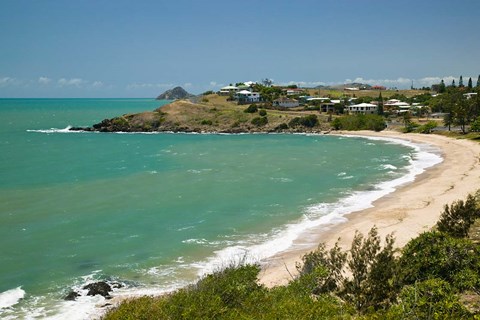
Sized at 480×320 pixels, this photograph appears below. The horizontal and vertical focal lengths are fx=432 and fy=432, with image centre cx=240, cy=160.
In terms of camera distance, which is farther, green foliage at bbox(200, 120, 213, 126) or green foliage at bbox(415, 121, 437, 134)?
green foliage at bbox(200, 120, 213, 126)

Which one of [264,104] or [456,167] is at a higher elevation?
[264,104]

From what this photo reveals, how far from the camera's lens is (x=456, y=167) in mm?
48562

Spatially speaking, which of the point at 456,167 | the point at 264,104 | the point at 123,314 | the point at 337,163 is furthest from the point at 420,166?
the point at 264,104

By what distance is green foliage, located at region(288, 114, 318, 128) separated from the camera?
104312mm

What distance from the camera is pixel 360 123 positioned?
3981 inches

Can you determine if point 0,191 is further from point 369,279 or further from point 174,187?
point 369,279

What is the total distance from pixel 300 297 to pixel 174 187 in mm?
30814

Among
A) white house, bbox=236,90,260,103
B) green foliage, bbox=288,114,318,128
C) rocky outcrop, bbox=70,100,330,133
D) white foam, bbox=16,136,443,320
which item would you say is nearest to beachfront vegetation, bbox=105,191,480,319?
white foam, bbox=16,136,443,320

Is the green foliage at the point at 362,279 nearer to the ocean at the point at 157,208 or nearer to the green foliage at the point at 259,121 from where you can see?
the ocean at the point at 157,208

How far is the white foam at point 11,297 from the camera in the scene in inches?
734

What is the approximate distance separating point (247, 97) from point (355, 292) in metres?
124

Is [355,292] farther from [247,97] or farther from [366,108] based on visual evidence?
[247,97]

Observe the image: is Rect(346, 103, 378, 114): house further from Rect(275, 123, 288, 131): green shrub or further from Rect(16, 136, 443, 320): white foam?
Rect(16, 136, 443, 320): white foam

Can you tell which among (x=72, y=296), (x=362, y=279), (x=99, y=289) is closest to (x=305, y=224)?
(x=362, y=279)
